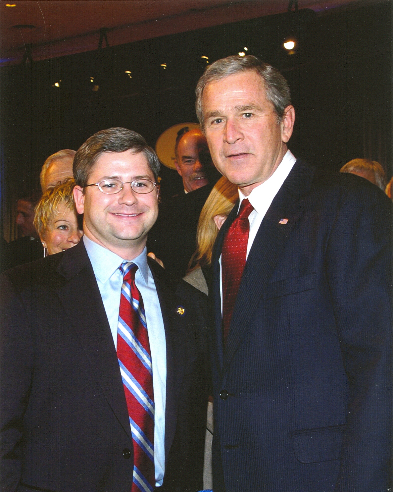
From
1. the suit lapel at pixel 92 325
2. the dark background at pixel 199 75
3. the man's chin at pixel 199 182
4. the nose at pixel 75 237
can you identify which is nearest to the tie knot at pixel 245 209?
the suit lapel at pixel 92 325

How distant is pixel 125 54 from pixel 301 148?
7.52 ft

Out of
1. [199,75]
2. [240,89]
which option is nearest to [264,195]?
[240,89]

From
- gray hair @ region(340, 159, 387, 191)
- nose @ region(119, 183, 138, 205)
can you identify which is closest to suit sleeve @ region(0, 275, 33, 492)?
nose @ region(119, 183, 138, 205)

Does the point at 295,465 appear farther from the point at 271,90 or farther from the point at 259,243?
the point at 271,90

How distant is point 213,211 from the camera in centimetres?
271

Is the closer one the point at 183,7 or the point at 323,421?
the point at 323,421

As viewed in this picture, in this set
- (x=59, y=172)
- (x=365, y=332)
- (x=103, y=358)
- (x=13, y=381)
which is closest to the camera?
(x=365, y=332)

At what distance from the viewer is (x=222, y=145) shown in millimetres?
1974

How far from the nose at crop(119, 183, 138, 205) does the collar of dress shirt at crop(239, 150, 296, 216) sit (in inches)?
17.1

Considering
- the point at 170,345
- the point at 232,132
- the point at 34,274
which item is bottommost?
the point at 170,345

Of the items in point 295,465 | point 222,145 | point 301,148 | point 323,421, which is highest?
point 301,148

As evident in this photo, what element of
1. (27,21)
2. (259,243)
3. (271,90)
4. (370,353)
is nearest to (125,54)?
(27,21)

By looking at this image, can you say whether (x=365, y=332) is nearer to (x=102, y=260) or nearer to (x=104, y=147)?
(x=102, y=260)

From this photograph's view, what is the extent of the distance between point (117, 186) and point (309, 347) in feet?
3.07
